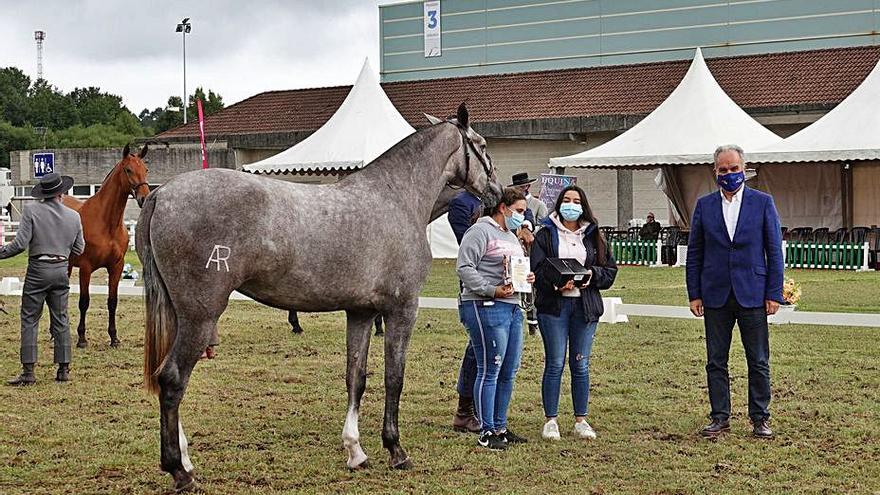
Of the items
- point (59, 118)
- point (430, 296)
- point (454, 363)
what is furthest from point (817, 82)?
point (59, 118)

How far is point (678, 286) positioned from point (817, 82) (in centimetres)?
1179

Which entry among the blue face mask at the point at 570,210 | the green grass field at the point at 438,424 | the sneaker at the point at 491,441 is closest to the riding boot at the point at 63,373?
the green grass field at the point at 438,424

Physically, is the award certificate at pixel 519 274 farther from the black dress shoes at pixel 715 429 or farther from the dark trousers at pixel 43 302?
the dark trousers at pixel 43 302

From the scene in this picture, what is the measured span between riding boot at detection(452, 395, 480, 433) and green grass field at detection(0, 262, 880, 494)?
17 centimetres

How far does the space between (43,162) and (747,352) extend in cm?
3863

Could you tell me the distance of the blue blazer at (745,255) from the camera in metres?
8.09

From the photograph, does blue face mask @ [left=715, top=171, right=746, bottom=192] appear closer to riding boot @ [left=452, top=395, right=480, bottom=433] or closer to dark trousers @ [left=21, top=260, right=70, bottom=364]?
riding boot @ [left=452, top=395, right=480, bottom=433]

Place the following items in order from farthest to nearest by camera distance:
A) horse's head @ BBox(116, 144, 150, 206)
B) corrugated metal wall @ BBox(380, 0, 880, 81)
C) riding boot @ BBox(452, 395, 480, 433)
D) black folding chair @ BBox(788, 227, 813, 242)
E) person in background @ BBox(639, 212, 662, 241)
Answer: corrugated metal wall @ BBox(380, 0, 880, 81) → person in background @ BBox(639, 212, 662, 241) → black folding chair @ BBox(788, 227, 813, 242) → horse's head @ BBox(116, 144, 150, 206) → riding boot @ BBox(452, 395, 480, 433)

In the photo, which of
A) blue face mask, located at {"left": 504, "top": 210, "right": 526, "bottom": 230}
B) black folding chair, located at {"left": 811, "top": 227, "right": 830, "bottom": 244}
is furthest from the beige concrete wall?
blue face mask, located at {"left": 504, "top": 210, "right": 526, "bottom": 230}

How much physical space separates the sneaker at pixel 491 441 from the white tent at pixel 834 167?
17466mm

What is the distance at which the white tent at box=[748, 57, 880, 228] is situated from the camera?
23.5m

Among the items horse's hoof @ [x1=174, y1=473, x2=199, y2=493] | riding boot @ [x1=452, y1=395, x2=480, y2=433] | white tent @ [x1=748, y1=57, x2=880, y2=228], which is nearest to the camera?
horse's hoof @ [x1=174, y1=473, x2=199, y2=493]

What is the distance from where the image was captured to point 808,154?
23625mm

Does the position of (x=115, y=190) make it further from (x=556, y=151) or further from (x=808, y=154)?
(x=556, y=151)
